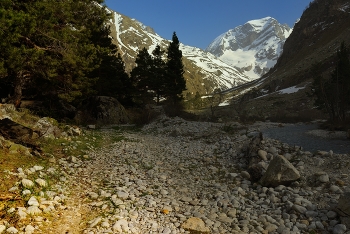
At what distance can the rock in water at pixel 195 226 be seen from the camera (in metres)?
6.67

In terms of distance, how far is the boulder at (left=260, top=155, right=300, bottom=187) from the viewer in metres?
9.76

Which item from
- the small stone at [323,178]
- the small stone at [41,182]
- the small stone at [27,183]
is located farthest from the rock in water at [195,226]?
the small stone at [323,178]

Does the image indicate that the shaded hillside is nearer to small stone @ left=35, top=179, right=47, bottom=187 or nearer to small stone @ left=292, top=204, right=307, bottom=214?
small stone @ left=292, top=204, right=307, bottom=214

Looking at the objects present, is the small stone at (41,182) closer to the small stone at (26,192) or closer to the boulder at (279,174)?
the small stone at (26,192)

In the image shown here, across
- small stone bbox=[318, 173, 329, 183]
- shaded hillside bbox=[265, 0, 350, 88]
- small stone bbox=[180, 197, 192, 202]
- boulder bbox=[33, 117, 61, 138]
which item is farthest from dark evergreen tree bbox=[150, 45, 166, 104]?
shaded hillside bbox=[265, 0, 350, 88]

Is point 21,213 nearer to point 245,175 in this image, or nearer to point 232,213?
point 232,213

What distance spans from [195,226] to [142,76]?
137 feet

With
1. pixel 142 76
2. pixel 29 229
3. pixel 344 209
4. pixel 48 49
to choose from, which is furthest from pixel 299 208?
pixel 142 76

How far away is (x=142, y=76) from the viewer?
46.6m

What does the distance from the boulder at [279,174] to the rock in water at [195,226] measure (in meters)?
4.13

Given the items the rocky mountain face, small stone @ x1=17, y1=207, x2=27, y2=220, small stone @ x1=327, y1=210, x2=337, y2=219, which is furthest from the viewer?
the rocky mountain face

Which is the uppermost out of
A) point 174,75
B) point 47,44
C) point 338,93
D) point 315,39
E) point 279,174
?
point 315,39

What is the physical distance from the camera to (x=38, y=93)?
2109 cm

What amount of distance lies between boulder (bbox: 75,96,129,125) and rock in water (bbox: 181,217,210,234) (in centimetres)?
1903
